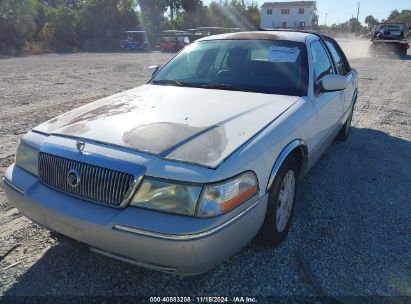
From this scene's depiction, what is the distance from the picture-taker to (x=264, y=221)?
2676mm

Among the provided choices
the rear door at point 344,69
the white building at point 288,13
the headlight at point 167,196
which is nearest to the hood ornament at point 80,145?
the headlight at point 167,196

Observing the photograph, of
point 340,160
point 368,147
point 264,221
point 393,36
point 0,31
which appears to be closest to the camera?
point 264,221

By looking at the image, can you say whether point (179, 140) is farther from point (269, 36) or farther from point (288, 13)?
point (288, 13)

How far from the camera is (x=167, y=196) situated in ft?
7.03

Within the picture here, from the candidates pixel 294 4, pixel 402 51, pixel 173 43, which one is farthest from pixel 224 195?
pixel 294 4

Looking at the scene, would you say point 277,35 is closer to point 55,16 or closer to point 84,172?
point 84,172

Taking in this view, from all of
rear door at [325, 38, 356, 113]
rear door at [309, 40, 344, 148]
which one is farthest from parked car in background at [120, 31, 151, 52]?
rear door at [309, 40, 344, 148]

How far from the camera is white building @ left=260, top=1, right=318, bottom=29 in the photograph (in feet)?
241

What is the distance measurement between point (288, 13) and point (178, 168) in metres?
79.1

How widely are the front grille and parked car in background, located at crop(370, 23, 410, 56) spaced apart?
83.5 feet

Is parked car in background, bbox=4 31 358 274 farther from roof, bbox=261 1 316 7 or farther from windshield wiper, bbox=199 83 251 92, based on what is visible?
roof, bbox=261 1 316 7

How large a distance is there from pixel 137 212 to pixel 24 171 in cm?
109

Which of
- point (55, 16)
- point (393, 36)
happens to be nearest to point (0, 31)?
point (55, 16)

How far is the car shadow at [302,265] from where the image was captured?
2.51 meters
